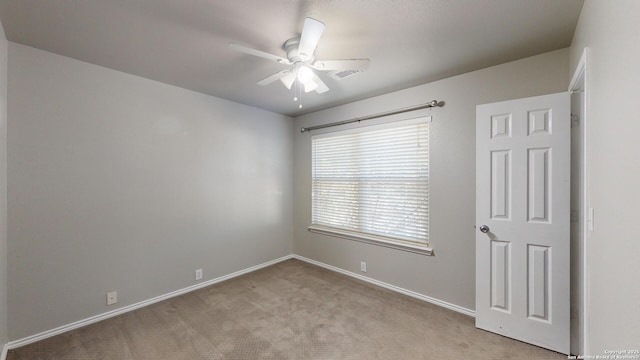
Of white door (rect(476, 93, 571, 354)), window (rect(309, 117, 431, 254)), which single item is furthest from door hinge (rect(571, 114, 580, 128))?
window (rect(309, 117, 431, 254))

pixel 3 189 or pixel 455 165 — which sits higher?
pixel 455 165

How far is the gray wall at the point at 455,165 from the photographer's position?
86.5 inches

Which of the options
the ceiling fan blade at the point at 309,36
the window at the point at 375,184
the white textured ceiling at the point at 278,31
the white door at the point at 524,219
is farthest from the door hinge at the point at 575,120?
the ceiling fan blade at the point at 309,36

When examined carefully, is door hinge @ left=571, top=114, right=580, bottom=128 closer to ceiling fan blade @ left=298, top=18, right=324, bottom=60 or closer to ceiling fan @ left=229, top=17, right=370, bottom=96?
ceiling fan @ left=229, top=17, right=370, bottom=96

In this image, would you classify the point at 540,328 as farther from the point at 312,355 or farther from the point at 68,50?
the point at 68,50

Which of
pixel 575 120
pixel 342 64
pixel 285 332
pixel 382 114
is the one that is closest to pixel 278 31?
pixel 342 64

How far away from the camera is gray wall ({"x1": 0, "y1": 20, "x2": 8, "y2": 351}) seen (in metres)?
1.80

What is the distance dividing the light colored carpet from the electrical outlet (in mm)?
162

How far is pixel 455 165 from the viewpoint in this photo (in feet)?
8.57

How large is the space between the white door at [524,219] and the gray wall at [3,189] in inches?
147

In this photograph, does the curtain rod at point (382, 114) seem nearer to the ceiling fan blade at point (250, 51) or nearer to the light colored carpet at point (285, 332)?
the ceiling fan blade at point (250, 51)

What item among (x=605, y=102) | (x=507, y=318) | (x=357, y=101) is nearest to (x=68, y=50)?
(x=357, y=101)

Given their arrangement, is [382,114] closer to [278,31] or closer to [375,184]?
[375,184]

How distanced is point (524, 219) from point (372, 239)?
1605 millimetres
